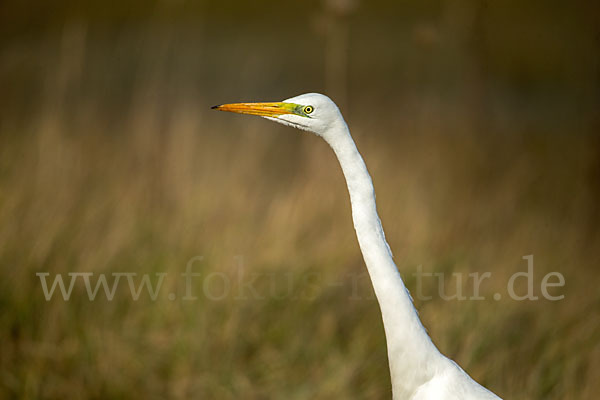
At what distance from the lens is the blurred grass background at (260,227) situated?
5.58 ft

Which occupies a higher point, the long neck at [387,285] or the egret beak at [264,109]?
the egret beak at [264,109]

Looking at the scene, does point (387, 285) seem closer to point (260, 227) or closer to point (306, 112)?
point (306, 112)

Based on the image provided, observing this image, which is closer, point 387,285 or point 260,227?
point 387,285

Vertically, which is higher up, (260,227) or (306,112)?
(306,112)

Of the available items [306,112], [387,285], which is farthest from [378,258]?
[306,112]

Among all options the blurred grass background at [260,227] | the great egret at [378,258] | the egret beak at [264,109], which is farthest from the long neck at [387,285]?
the blurred grass background at [260,227]

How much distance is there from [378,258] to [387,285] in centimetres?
6

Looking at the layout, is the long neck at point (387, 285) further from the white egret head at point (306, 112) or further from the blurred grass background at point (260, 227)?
the blurred grass background at point (260, 227)

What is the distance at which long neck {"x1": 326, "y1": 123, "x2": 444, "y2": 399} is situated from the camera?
38.7 inches

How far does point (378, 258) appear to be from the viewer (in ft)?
3.30

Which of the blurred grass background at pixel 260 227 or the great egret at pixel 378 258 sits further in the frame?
the blurred grass background at pixel 260 227

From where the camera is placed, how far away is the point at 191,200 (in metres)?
2.20

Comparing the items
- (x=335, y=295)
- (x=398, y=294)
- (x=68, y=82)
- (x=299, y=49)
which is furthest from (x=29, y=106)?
(x=299, y=49)

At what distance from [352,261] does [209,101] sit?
264cm
